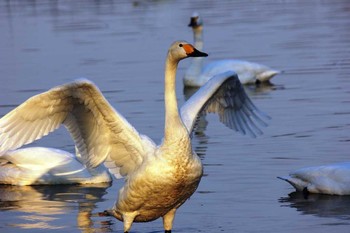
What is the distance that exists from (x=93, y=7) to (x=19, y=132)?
2629cm

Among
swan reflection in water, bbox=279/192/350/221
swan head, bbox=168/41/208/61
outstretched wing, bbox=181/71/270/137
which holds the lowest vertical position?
swan reflection in water, bbox=279/192/350/221

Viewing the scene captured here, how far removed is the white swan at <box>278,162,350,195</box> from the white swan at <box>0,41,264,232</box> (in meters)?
1.33

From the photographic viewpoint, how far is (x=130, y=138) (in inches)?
399

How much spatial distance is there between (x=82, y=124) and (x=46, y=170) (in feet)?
9.00

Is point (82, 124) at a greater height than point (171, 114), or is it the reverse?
point (171, 114)

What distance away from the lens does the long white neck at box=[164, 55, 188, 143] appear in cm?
938

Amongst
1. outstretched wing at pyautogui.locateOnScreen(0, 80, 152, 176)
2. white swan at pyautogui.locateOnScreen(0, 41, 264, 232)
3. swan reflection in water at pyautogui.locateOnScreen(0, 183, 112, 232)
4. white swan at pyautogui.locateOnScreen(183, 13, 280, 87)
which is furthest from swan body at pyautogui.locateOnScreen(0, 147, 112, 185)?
white swan at pyautogui.locateOnScreen(183, 13, 280, 87)

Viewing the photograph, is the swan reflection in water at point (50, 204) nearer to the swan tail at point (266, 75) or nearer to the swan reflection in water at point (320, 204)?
the swan reflection in water at point (320, 204)

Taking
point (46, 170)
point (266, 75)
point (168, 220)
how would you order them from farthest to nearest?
point (266, 75), point (46, 170), point (168, 220)

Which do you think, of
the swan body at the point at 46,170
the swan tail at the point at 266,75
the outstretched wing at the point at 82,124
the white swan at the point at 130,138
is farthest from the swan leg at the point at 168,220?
the swan tail at the point at 266,75

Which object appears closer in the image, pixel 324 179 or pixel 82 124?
pixel 82 124

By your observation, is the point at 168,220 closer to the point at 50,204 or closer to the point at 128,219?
the point at 128,219

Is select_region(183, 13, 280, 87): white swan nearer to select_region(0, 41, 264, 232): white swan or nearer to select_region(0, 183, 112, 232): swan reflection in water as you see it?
select_region(0, 183, 112, 232): swan reflection in water

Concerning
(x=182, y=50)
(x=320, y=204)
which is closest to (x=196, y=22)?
(x=320, y=204)
